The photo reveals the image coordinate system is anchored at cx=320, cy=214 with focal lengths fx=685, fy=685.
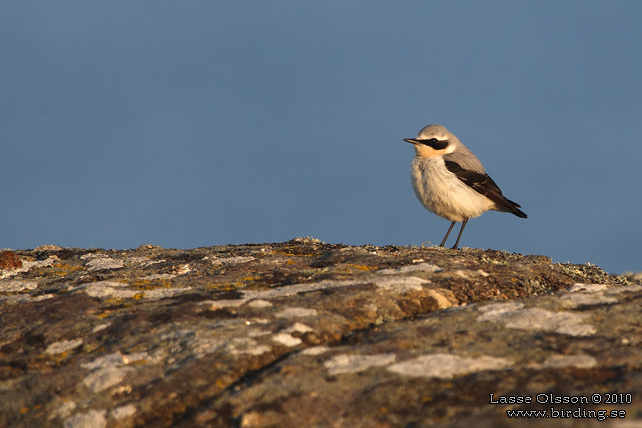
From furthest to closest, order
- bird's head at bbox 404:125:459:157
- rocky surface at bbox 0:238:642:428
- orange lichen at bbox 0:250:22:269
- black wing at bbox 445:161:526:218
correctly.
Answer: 1. bird's head at bbox 404:125:459:157
2. black wing at bbox 445:161:526:218
3. orange lichen at bbox 0:250:22:269
4. rocky surface at bbox 0:238:642:428

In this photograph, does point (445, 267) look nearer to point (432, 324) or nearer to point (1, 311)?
point (432, 324)

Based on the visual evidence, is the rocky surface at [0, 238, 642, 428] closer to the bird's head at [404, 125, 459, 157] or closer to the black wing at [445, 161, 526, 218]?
the black wing at [445, 161, 526, 218]

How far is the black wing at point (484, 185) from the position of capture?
14516mm

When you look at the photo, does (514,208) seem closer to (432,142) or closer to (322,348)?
(432,142)

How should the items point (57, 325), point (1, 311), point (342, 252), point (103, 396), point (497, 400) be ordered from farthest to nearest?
1. point (342, 252)
2. point (1, 311)
3. point (57, 325)
4. point (103, 396)
5. point (497, 400)

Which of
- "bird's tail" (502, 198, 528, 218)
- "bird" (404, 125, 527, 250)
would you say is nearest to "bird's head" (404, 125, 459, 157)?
"bird" (404, 125, 527, 250)

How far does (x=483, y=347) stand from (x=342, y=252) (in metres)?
4.18

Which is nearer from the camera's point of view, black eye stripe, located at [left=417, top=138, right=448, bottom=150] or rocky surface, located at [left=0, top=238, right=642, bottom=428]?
rocky surface, located at [left=0, top=238, right=642, bottom=428]

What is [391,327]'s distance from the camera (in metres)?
5.53

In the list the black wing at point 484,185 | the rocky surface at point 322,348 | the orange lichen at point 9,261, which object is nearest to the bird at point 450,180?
the black wing at point 484,185

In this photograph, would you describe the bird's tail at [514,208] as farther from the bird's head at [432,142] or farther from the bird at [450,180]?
the bird's head at [432,142]

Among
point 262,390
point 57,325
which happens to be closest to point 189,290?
point 57,325

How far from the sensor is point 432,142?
1509cm

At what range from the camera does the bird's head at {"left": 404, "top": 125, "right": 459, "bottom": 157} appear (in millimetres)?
15047
